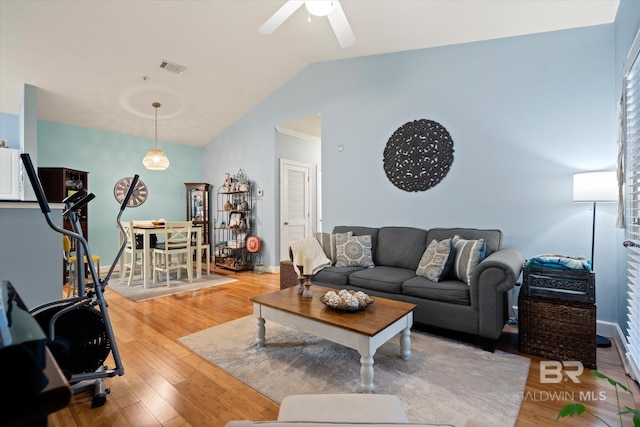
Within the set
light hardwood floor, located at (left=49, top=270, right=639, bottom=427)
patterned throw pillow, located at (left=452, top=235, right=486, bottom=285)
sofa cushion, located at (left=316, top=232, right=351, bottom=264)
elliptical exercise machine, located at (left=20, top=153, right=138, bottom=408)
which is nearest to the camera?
elliptical exercise machine, located at (left=20, top=153, right=138, bottom=408)

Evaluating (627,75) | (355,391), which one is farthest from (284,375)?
(627,75)

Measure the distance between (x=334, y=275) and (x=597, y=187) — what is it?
7.85 feet

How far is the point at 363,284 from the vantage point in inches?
125

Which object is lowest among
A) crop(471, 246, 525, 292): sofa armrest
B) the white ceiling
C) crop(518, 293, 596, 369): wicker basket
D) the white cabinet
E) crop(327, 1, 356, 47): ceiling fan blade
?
crop(518, 293, 596, 369): wicker basket

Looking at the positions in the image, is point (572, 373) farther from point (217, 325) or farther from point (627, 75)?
point (217, 325)

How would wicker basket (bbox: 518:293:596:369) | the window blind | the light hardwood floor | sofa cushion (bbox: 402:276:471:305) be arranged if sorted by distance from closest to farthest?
1. the light hardwood floor
2. the window blind
3. wicker basket (bbox: 518:293:596:369)
4. sofa cushion (bbox: 402:276:471:305)

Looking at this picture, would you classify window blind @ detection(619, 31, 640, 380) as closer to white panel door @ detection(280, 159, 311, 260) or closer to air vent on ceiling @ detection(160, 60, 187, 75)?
white panel door @ detection(280, 159, 311, 260)

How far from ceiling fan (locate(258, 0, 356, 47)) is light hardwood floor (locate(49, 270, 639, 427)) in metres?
2.70

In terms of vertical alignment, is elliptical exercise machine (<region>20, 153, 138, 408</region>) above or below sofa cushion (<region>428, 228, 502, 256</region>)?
below

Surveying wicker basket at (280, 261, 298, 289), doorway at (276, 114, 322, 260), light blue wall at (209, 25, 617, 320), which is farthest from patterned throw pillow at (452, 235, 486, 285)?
doorway at (276, 114, 322, 260)

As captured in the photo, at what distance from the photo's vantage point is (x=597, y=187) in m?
2.48

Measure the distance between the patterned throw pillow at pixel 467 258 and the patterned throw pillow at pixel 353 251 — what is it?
0.99 metres

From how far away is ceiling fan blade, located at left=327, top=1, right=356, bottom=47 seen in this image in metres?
2.43

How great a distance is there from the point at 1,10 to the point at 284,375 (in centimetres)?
434
